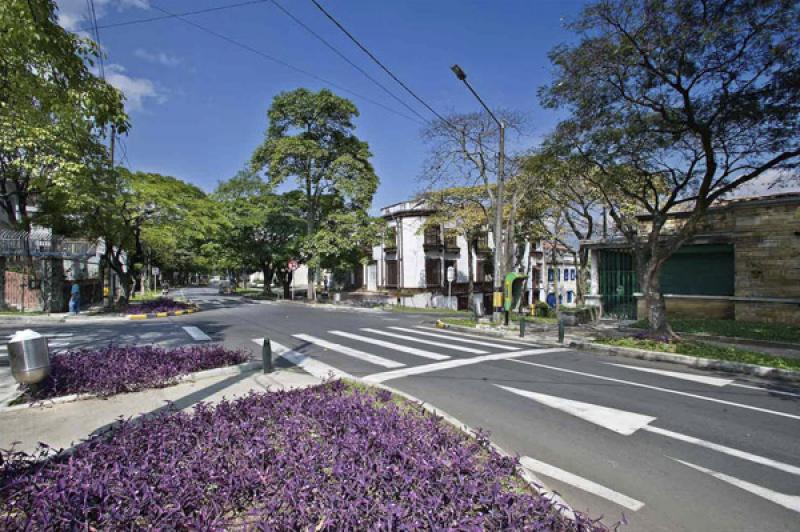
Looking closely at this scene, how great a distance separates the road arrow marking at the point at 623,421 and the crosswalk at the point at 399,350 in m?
2.58

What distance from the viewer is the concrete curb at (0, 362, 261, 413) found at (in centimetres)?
597

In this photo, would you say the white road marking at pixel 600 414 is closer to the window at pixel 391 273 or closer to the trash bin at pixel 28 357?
the trash bin at pixel 28 357

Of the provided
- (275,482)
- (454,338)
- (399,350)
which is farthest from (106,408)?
(454,338)

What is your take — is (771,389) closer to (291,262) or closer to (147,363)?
(147,363)

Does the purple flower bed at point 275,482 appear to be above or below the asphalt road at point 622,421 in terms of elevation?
above

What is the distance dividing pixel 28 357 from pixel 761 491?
30.5ft

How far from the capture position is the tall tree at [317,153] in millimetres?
29969

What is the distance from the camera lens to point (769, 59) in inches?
378

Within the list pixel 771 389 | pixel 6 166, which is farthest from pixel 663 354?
pixel 6 166

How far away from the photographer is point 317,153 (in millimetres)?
29578

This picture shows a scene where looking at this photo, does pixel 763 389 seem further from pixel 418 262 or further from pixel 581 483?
pixel 418 262

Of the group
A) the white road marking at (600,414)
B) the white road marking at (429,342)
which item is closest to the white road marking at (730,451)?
the white road marking at (600,414)

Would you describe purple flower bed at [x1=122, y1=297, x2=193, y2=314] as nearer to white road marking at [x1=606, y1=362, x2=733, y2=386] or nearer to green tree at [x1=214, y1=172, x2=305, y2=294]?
green tree at [x1=214, y1=172, x2=305, y2=294]

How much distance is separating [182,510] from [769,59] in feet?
46.1
